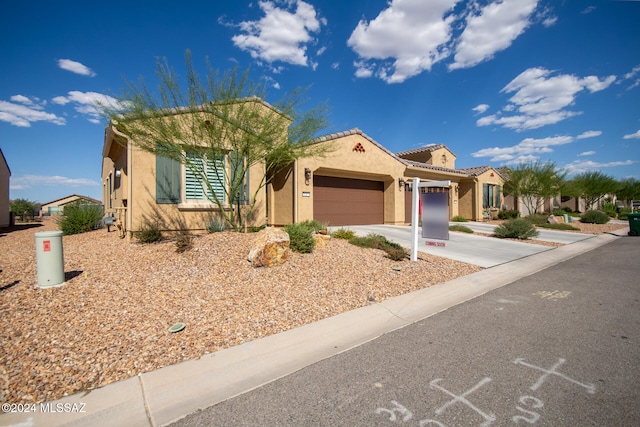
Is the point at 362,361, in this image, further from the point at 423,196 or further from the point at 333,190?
the point at 333,190

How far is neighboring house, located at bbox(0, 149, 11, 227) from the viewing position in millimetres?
18797

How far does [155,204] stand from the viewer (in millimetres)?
9906

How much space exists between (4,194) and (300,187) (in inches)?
813

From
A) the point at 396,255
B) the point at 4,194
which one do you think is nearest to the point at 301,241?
the point at 396,255

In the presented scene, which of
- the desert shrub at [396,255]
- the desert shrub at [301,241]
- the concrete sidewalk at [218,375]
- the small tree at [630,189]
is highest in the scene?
the small tree at [630,189]

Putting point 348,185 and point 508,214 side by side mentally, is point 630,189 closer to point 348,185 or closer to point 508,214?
point 508,214

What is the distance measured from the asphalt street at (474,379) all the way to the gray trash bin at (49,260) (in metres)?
4.19

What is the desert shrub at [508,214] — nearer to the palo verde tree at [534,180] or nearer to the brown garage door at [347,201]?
the palo verde tree at [534,180]

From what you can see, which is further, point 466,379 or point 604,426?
point 466,379

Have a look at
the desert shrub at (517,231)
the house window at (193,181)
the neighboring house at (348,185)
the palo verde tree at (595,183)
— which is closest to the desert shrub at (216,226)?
the house window at (193,181)

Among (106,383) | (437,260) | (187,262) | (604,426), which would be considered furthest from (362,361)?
(437,260)

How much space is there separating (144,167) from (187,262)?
5.09 metres

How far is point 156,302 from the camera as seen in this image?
4.61 m

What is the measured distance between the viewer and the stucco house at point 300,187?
9.78 meters
